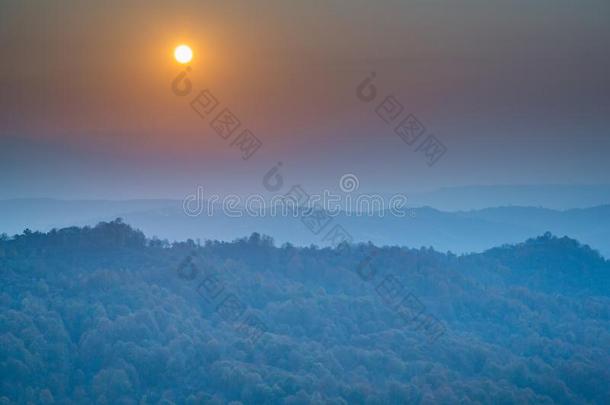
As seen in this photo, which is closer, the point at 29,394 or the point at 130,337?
the point at 29,394

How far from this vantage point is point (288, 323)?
46.8ft

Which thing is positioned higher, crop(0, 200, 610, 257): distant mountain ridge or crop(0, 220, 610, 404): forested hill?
crop(0, 200, 610, 257): distant mountain ridge

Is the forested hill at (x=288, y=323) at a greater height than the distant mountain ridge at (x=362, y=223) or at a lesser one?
lesser

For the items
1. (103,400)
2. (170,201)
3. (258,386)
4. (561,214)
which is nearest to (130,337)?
(103,400)

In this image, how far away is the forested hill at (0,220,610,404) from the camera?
37.8 feet

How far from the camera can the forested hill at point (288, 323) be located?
11.5 metres

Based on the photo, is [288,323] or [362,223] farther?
[362,223]

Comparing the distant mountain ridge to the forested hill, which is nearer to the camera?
the forested hill

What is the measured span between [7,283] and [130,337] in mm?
2920

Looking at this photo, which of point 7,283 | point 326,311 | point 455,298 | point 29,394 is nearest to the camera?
point 29,394

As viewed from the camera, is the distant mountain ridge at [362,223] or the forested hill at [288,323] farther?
the distant mountain ridge at [362,223]

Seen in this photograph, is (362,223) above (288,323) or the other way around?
above

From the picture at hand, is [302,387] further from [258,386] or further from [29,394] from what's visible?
[29,394]

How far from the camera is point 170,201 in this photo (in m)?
20.9
